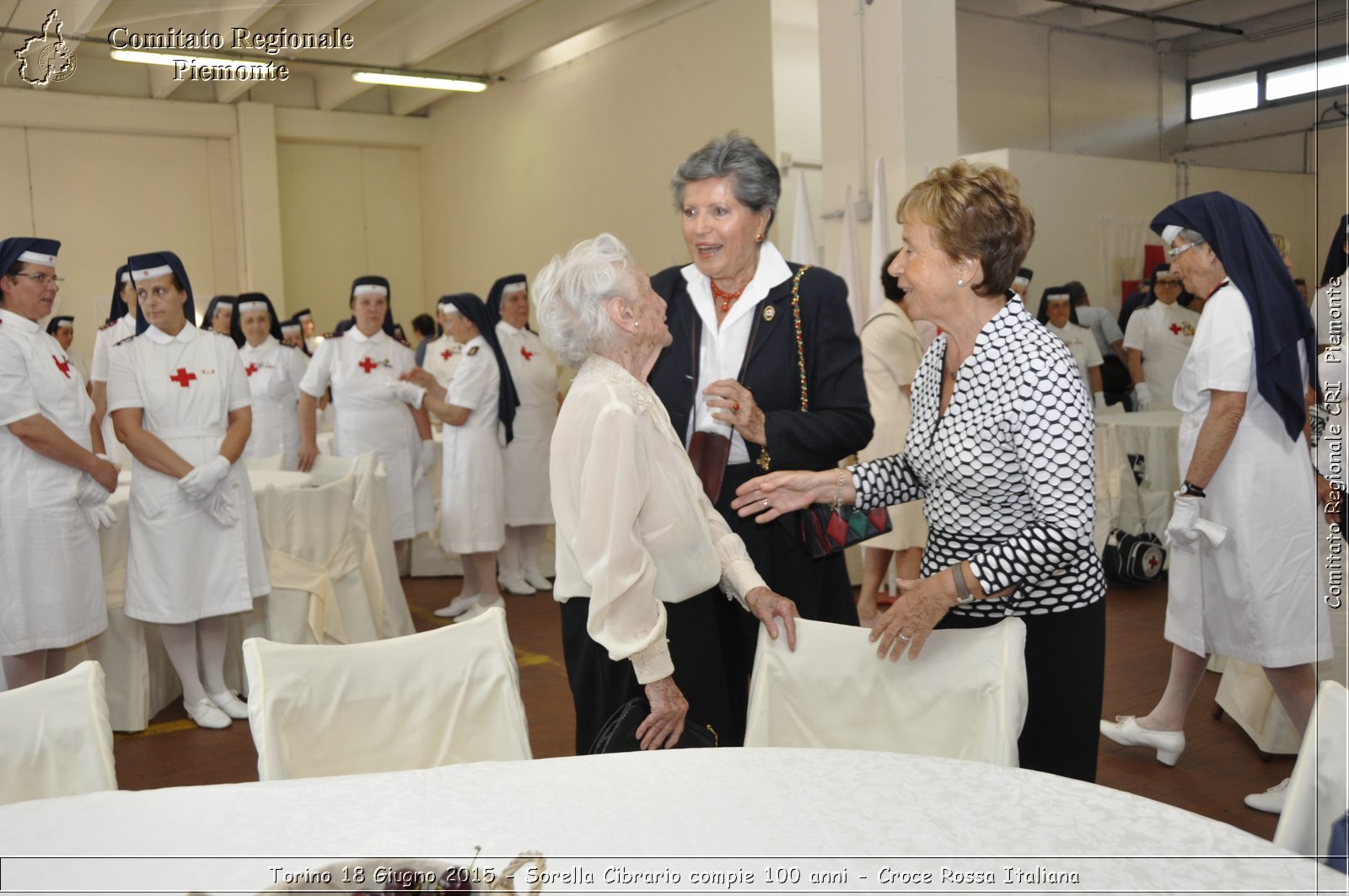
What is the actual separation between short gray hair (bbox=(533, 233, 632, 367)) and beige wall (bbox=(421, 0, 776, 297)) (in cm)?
737

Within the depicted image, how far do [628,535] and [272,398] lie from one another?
20.2ft

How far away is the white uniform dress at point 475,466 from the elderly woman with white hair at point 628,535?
3947mm

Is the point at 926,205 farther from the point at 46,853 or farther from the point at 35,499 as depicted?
the point at 35,499

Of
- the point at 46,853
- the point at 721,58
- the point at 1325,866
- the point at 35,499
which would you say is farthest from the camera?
the point at 721,58

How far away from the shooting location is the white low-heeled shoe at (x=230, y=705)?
4.44 m

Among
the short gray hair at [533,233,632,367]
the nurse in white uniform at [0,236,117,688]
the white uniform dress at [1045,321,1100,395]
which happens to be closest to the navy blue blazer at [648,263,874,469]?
the short gray hair at [533,233,632,367]

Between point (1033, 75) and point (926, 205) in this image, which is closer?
point (926, 205)

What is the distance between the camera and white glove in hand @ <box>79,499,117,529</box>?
396cm

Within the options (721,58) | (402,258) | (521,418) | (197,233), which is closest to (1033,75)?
(721,58)

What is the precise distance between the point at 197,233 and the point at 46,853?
1305cm

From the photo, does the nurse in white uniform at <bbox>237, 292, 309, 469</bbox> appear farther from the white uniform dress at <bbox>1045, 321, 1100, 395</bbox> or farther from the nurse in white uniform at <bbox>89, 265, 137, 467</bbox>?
the white uniform dress at <bbox>1045, 321, 1100, 395</bbox>

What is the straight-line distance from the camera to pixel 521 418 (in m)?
6.87

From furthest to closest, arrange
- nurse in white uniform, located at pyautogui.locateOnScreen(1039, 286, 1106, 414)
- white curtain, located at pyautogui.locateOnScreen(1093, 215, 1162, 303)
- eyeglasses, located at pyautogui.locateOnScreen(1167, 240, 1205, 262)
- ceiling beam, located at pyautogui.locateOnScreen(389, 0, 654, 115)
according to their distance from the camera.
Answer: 1. ceiling beam, located at pyautogui.locateOnScreen(389, 0, 654, 115)
2. white curtain, located at pyautogui.locateOnScreen(1093, 215, 1162, 303)
3. nurse in white uniform, located at pyautogui.locateOnScreen(1039, 286, 1106, 414)
4. eyeglasses, located at pyautogui.locateOnScreen(1167, 240, 1205, 262)

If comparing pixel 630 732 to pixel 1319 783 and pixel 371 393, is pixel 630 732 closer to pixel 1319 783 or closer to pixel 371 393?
pixel 1319 783
